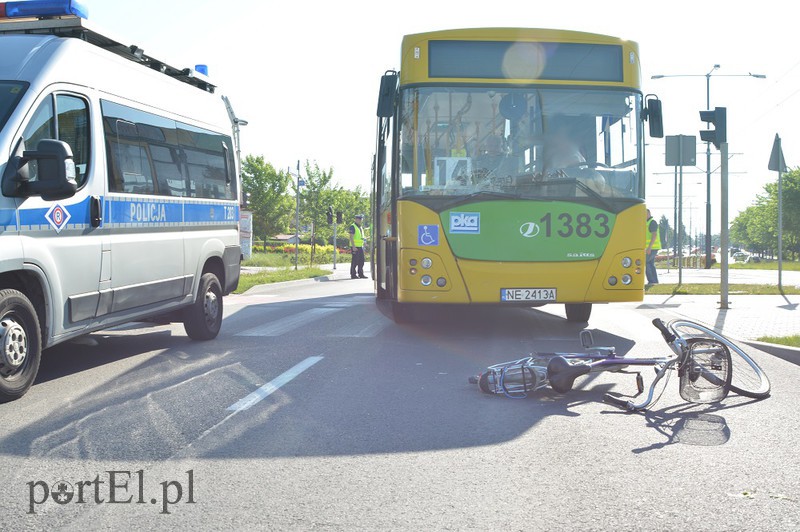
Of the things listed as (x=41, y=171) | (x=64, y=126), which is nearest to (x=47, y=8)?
(x=64, y=126)

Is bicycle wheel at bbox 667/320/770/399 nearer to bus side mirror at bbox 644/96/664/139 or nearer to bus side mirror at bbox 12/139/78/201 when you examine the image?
bus side mirror at bbox 644/96/664/139

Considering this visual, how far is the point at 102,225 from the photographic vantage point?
698cm

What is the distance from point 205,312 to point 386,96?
333cm

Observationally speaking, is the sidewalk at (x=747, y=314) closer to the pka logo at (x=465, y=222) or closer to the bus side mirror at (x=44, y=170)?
the pka logo at (x=465, y=222)

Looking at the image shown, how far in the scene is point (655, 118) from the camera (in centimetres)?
997

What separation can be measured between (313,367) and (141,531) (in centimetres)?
422

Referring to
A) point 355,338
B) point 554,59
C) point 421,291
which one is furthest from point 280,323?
point 554,59

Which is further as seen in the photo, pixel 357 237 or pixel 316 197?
pixel 316 197

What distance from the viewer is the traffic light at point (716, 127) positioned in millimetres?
12852

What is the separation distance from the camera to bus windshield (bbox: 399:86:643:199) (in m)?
9.66

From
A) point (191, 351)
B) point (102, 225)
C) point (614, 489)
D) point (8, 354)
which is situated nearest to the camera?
point (614, 489)

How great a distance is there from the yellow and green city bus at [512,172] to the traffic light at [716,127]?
3412 mm

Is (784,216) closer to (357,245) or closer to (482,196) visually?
(357,245)

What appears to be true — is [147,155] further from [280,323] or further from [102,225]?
[280,323]
